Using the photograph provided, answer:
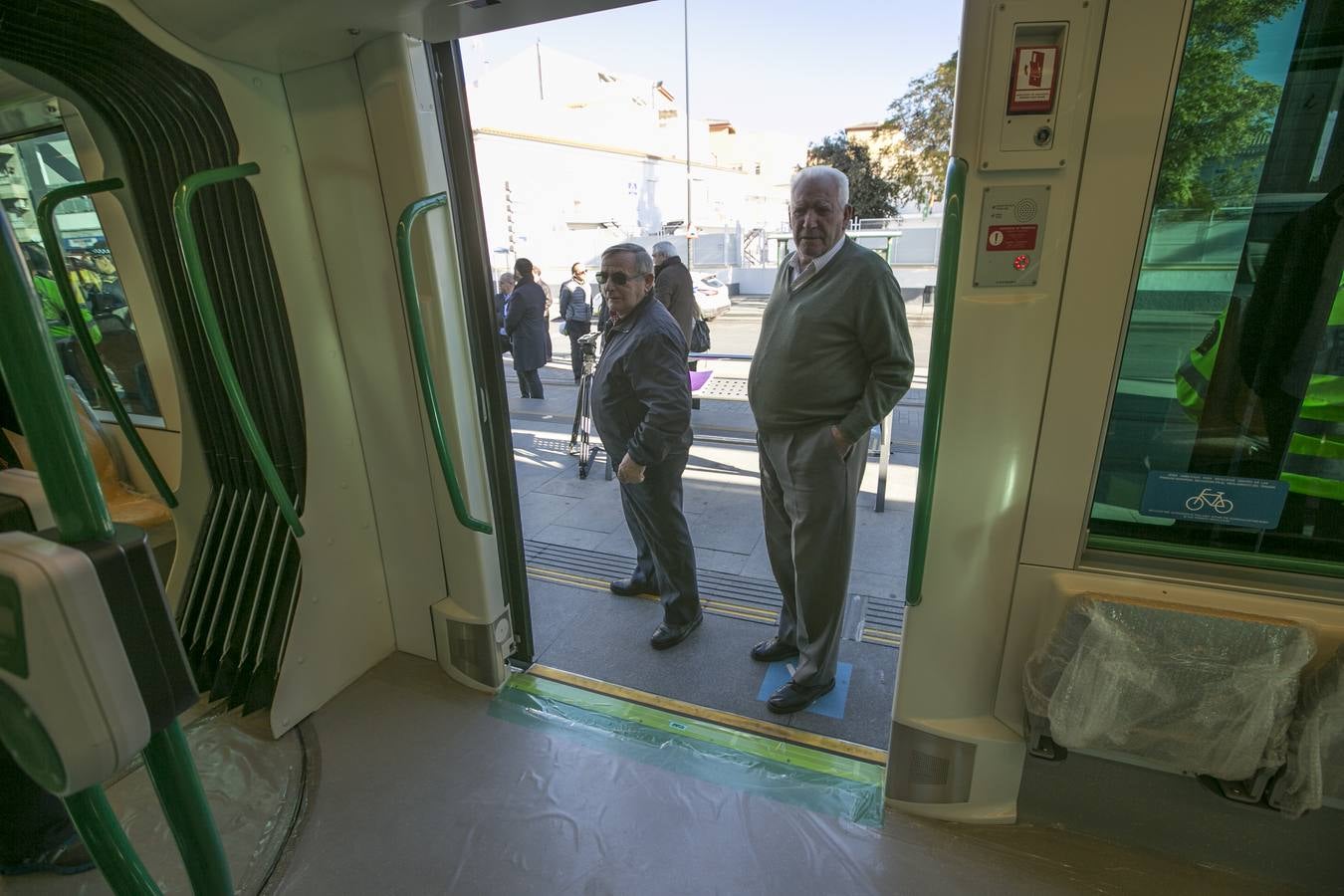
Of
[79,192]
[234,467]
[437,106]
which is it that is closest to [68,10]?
[79,192]

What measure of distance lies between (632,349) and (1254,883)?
7.85ft

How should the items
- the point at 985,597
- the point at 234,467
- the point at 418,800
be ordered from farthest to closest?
the point at 234,467 → the point at 418,800 → the point at 985,597

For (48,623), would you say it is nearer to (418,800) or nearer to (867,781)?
(418,800)

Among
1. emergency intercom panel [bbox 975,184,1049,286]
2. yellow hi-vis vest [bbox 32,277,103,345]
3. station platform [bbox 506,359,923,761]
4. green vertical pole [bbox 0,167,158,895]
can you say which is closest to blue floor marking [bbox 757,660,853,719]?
station platform [bbox 506,359,923,761]

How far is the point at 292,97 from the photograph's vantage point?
2027 mm

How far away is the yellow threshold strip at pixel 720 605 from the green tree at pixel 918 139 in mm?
1842

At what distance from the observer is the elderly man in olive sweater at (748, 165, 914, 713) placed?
2.07 meters

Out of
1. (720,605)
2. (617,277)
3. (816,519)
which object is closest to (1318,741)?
(816,519)

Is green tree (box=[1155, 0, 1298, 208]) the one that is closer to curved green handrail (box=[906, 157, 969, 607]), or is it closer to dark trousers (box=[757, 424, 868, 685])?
curved green handrail (box=[906, 157, 969, 607])

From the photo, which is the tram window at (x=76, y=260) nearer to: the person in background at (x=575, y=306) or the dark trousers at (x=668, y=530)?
the dark trousers at (x=668, y=530)

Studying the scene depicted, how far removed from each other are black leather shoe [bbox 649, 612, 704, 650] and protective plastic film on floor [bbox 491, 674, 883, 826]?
1.36 ft

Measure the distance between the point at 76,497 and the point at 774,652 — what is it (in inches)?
96.2

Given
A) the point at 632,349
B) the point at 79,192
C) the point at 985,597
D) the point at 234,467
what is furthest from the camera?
the point at 632,349

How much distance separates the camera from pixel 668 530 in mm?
2826
